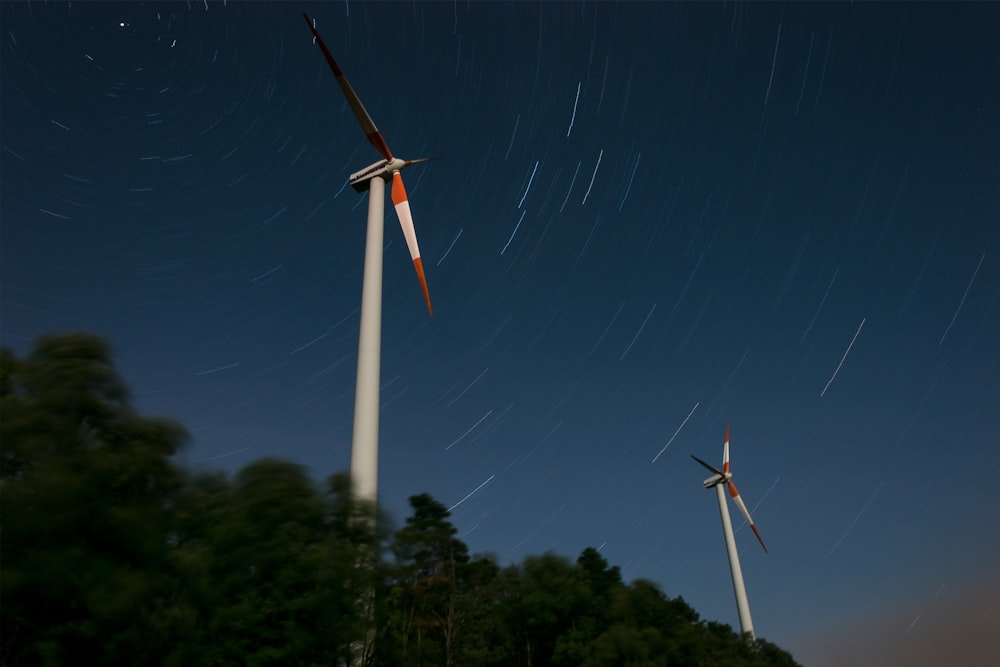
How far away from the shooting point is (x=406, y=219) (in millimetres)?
42625

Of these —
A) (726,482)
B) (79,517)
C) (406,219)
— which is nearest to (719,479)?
(726,482)

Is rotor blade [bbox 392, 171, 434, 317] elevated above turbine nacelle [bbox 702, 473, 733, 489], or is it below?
below

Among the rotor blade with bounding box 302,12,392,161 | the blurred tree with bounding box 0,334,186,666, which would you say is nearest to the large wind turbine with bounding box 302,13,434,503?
the rotor blade with bounding box 302,12,392,161

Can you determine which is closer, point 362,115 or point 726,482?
point 362,115

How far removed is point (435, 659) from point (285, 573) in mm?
34028

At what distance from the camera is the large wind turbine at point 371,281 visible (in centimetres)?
3037

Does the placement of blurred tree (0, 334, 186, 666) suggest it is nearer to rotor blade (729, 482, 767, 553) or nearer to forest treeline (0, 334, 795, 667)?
forest treeline (0, 334, 795, 667)

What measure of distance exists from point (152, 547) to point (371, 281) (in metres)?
20.6

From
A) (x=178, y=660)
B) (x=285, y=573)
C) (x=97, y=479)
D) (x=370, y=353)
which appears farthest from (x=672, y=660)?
(x=97, y=479)

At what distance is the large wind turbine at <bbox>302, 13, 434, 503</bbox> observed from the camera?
3037 cm

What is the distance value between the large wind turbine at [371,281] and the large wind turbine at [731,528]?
75.4 metres

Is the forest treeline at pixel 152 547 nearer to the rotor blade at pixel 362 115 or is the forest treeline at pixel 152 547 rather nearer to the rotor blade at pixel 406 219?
the rotor blade at pixel 406 219

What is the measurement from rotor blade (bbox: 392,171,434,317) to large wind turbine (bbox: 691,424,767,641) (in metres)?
75.3

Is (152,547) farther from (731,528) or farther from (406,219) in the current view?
(731,528)
